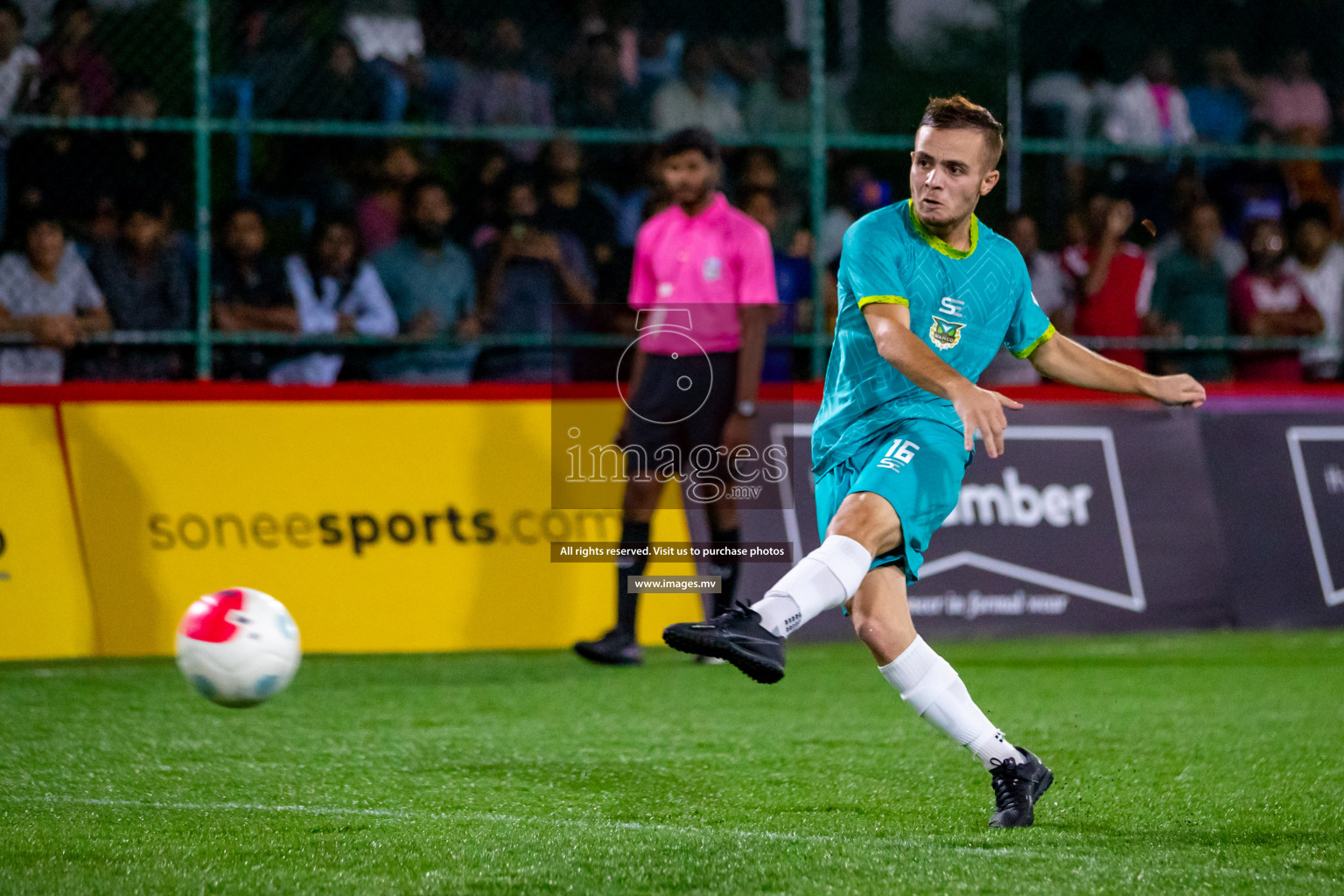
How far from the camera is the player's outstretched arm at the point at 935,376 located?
386cm

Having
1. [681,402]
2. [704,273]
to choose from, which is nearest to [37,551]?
[681,402]

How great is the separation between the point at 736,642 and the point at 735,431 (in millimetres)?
3920

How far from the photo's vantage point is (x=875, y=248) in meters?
4.35

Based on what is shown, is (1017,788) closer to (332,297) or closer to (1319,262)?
(332,297)

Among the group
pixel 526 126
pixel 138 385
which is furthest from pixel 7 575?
pixel 526 126

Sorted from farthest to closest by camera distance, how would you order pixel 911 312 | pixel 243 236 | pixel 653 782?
pixel 243 236, pixel 653 782, pixel 911 312

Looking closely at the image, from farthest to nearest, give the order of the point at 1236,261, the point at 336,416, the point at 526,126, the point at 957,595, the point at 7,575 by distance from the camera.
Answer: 1. the point at 1236,261
2. the point at 526,126
3. the point at 957,595
4. the point at 336,416
5. the point at 7,575

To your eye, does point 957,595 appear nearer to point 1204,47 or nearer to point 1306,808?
point 1306,808

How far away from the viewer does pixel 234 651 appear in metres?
4.79

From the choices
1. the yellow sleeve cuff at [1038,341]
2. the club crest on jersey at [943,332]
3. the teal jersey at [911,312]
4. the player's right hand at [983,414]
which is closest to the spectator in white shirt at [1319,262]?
the yellow sleeve cuff at [1038,341]

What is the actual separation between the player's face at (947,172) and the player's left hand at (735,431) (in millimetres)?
3420

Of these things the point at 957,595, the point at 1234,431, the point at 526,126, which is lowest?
the point at 957,595

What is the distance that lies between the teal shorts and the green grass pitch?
29.1 inches

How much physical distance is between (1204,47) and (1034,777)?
379 inches
